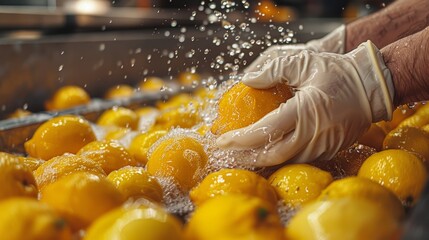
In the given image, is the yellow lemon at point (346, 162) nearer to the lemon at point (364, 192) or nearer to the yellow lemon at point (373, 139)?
the yellow lemon at point (373, 139)

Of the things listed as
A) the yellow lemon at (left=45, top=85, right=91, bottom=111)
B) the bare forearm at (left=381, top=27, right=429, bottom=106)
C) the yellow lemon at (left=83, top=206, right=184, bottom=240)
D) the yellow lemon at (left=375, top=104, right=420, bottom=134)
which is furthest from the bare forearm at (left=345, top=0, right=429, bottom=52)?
the yellow lemon at (left=83, top=206, right=184, bottom=240)

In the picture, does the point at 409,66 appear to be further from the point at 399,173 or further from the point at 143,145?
the point at 143,145

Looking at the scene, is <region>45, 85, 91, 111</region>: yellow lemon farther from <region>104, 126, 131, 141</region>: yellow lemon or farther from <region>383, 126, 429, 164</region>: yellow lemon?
<region>383, 126, 429, 164</region>: yellow lemon

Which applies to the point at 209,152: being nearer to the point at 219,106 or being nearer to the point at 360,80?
the point at 219,106

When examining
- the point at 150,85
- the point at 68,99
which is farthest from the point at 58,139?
the point at 150,85

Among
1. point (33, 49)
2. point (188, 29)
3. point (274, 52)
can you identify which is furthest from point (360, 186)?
point (188, 29)
